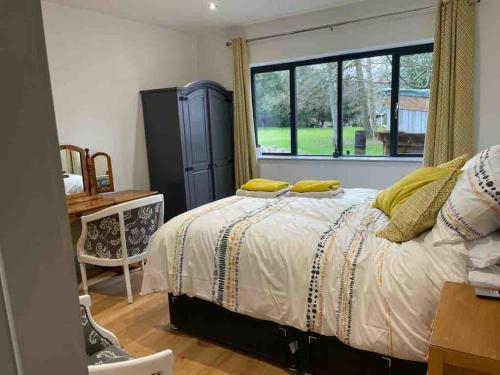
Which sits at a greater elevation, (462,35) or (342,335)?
(462,35)

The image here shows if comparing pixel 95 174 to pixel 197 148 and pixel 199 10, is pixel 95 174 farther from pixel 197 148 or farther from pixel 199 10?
pixel 199 10

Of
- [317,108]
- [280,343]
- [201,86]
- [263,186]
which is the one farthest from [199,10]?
[280,343]

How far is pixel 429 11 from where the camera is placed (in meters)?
3.35

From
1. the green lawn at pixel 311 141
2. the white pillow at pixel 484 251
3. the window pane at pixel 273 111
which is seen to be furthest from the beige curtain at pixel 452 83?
the white pillow at pixel 484 251

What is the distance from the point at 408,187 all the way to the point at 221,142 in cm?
274

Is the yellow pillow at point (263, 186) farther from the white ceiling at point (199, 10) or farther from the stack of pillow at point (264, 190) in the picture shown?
the white ceiling at point (199, 10)

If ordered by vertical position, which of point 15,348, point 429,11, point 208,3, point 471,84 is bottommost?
point 15,348

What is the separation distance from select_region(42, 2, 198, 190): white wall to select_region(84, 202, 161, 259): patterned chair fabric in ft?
3.60

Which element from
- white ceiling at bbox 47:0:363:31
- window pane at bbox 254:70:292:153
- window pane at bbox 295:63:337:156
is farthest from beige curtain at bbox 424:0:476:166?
window pane at bbox 254:70:292:153

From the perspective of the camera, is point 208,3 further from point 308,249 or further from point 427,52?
point 308,249

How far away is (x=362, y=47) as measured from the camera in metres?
3.77

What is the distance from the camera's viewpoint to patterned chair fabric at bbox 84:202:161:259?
279 centimetres

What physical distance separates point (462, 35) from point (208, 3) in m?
2.34

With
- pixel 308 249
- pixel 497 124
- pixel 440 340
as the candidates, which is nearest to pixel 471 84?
pixel 497 124
